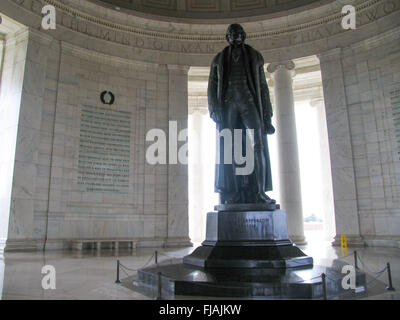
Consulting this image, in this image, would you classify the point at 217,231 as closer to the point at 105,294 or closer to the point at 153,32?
the point at 105,294

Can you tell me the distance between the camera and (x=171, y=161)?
64.7ft

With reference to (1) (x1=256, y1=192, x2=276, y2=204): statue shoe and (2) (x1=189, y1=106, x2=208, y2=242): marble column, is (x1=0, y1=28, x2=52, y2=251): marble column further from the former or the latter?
(2) (x1=189, y1=106, x2=208, y2=242): marble column

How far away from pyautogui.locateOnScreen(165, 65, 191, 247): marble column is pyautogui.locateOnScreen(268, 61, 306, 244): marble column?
209 inches

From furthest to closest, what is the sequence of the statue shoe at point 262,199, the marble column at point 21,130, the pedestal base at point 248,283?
the marble column at point 21,130, the statue shoe at point 262,199, the pedestal base at point 248,283

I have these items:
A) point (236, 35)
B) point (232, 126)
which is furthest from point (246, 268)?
point (236, 35)

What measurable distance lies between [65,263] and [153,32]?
1470cm

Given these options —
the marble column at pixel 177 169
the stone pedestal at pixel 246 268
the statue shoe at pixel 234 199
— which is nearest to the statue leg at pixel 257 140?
the statue shoe at pixel 234 199

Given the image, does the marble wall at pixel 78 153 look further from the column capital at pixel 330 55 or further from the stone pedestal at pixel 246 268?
the stone pedestal at pixel 246 268

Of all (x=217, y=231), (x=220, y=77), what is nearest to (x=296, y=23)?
(x=220, y=77)

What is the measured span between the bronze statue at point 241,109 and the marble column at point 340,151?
10.9 metres

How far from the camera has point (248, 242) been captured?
7.40 m

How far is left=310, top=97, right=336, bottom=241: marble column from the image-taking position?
79.6 ft

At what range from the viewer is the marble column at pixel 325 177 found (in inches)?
955

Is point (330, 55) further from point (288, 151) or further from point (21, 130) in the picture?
point (21, 130)
